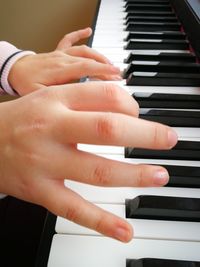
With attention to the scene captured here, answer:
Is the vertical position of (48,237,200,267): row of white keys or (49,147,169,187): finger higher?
(49,147,169,187): finger

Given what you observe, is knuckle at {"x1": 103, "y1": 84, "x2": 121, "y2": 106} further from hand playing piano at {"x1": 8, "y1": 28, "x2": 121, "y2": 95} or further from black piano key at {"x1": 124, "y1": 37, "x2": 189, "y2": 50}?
black piano key at {"x1": 124, "y1": 37, "x2": 189, "y2": 50}

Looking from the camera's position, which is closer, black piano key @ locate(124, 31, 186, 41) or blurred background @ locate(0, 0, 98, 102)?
black piano key @ locate(124, 31, 186, 41)

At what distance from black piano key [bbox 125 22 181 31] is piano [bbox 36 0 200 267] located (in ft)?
0.36

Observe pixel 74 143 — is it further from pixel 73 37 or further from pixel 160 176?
pixel 73 37

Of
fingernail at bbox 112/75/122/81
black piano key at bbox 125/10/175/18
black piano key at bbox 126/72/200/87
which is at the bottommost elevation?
black piano key at bbox 126/72/200/87

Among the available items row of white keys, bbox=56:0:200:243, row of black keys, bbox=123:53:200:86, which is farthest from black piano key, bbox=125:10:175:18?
row of white keys, bbox=56:0:200:243

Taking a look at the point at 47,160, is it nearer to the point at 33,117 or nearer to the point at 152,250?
the point at 33,117

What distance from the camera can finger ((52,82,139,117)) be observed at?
0.32 m

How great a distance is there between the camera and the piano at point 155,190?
0.35 m

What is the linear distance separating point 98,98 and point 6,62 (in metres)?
0.50

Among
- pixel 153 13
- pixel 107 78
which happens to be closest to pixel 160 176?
pixel 107 78

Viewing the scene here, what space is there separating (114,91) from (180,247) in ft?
0.62

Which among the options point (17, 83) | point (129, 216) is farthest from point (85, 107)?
point (17, 83)

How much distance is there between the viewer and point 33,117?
313 mm
